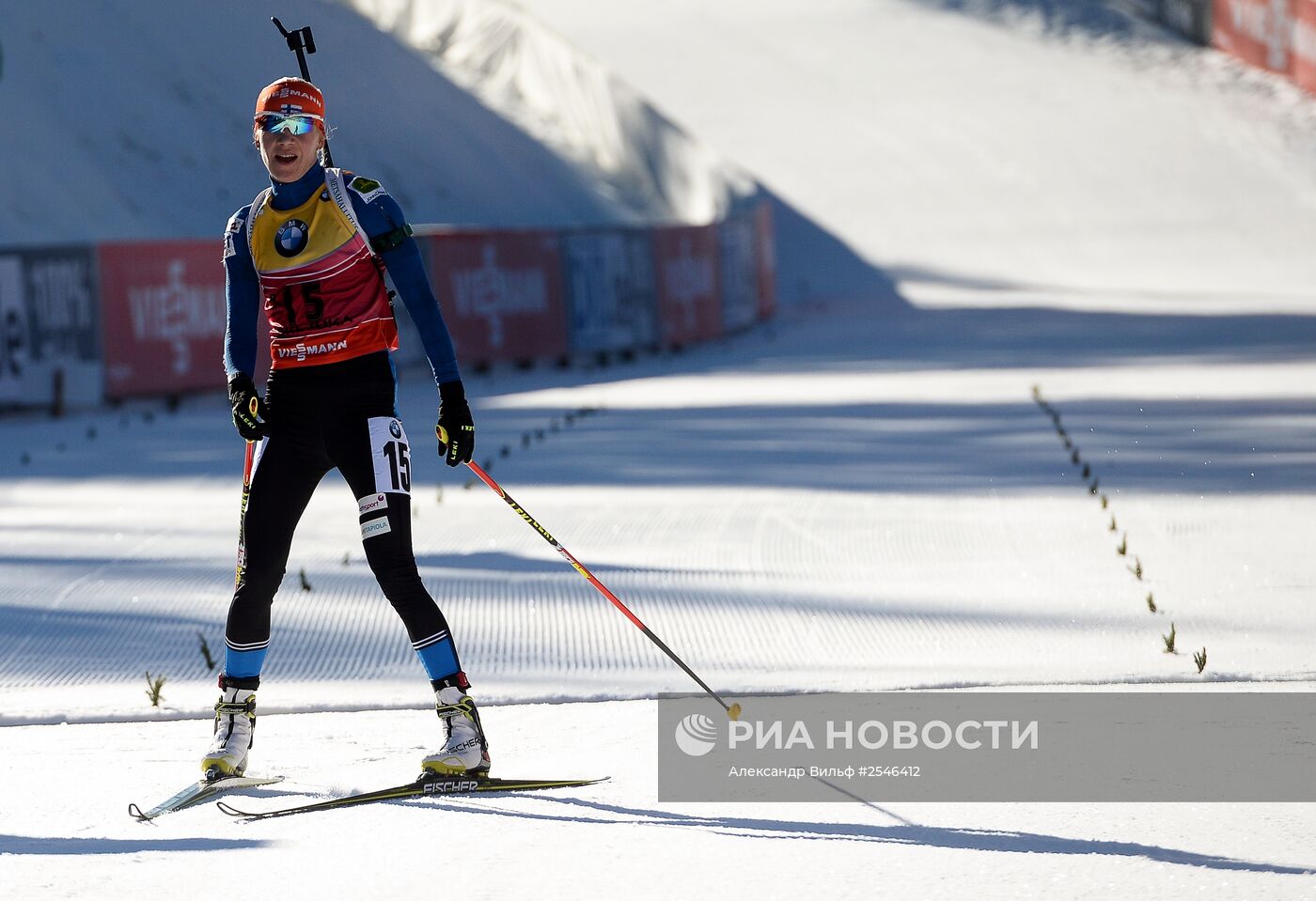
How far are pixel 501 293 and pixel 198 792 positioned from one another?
19333 millimetres

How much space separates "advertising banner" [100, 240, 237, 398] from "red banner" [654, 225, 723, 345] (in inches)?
328

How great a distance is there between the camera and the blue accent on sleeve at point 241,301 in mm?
5758

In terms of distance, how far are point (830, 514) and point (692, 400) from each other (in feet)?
28.8

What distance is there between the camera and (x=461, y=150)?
129 feet

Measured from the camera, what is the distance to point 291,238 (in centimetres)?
560

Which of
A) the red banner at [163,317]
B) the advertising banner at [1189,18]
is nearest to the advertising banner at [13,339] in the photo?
the red banner at [163,317]

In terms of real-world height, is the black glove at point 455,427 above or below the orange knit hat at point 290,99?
below

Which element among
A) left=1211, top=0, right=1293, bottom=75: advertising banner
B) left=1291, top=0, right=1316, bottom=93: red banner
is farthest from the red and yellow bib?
left=1211, top=0, right=1293, bottom=75: advertising banner

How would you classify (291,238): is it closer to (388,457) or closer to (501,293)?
(388,457)

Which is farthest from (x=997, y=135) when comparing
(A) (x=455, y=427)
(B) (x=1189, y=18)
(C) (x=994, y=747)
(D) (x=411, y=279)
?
(A) (x=455, y=427)

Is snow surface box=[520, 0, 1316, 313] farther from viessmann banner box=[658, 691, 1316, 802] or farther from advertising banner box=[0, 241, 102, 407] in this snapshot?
viessmann banner box=[658, 691, 1316, 802]

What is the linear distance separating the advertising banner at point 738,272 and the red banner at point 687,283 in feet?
2.09

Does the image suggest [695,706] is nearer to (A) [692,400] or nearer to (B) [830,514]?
(B) [830,514]

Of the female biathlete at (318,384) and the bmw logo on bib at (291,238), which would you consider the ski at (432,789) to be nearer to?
the female biathlete at (318,384)
